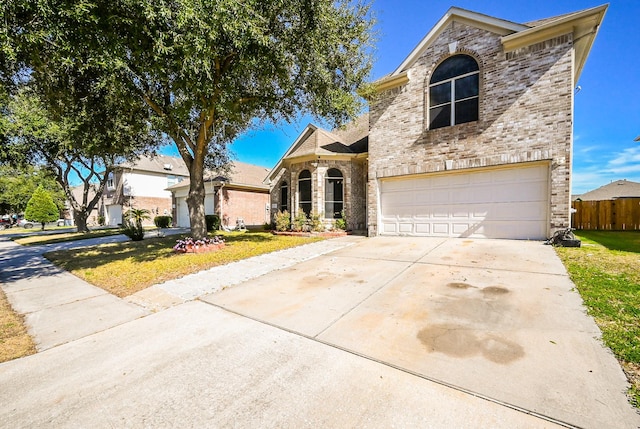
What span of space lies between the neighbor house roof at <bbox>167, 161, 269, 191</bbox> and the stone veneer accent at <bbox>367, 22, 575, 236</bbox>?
439 inches

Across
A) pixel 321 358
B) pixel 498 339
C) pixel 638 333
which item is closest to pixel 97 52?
pixel 321 358

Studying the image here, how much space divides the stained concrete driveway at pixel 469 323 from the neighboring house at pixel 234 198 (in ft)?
47.3

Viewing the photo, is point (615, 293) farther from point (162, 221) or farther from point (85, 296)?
point (162, 221)

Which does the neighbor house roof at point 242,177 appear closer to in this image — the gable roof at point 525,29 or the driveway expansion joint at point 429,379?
the gable roof at point 525,29

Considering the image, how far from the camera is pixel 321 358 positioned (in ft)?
9.45

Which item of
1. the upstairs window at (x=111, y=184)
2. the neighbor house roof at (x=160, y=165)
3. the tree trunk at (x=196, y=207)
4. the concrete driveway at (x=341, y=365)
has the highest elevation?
the neighbor house roof at (x=160, y=165)

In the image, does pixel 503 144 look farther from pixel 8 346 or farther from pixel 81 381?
pixel 8 346

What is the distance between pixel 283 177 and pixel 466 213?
9.96 m

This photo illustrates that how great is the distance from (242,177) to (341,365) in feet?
67.8

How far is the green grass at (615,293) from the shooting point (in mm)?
2670

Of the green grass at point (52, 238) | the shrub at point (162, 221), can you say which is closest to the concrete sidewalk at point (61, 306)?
the green grass at point (52, 238)

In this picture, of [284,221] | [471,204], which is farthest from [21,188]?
[471,204]

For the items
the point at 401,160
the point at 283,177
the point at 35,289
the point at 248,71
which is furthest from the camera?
the point at 283,177

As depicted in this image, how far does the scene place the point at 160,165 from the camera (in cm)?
3119
